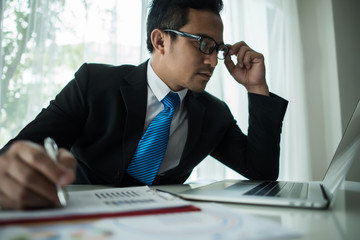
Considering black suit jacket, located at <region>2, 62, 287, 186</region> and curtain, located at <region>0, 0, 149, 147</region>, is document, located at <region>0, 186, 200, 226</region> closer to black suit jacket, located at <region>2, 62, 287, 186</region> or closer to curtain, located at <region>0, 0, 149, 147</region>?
black suit jacket, located at <region>2, 62, 287, 186</region>

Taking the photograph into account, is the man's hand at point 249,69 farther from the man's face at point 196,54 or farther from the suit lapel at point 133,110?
the suit lapel at point 133,110

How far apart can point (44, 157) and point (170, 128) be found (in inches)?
28.7

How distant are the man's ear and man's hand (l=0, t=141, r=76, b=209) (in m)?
0.92

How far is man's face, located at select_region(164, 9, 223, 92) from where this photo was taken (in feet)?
3.60

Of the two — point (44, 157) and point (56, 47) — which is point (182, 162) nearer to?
point (44, 157)

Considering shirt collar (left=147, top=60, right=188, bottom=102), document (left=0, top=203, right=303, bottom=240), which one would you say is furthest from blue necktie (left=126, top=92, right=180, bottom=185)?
document (left=0, top=203, right=303, bottom=240)

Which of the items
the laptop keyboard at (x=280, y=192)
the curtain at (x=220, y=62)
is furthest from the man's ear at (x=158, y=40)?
the laptop keyboard at (x=280, y=192)

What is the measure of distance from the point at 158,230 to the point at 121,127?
2.31 feet

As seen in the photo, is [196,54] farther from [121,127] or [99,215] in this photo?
[99,215]

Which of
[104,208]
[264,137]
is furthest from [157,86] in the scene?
[104,208]

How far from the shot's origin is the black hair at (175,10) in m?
1.12

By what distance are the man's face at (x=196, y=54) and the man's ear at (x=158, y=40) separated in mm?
104

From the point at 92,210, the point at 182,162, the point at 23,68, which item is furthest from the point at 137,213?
the point at 23,68

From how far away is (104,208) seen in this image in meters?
0.38
